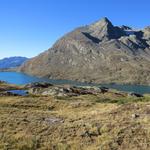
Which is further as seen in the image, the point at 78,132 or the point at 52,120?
the point at 52,120

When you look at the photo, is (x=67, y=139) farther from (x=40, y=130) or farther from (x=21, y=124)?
(x=21, y=124)

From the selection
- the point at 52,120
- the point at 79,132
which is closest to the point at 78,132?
the point at 79,132

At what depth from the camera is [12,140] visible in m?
25.1

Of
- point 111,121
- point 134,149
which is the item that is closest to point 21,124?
point 111,121

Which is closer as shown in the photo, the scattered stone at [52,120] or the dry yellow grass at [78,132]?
the dry yellow grass at [78,132]

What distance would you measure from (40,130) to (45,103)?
929 inches

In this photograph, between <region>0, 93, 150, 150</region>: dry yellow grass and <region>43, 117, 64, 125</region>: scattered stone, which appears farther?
<region>43, 117, 64, 125</region>: scattered stone

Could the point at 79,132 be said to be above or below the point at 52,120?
below

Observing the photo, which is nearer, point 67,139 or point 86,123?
point 67,139

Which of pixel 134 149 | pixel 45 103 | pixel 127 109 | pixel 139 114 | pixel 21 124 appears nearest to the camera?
pixel 134 149

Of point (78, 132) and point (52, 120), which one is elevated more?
point (52, 120)

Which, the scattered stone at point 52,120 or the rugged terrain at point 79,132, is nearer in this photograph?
the rugged terrain at point 79,132

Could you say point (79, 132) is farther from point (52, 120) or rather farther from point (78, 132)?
point (52, 120)

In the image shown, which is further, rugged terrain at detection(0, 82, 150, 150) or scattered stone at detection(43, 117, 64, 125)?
scattered stone at detection(43, 117, 64, 125)
